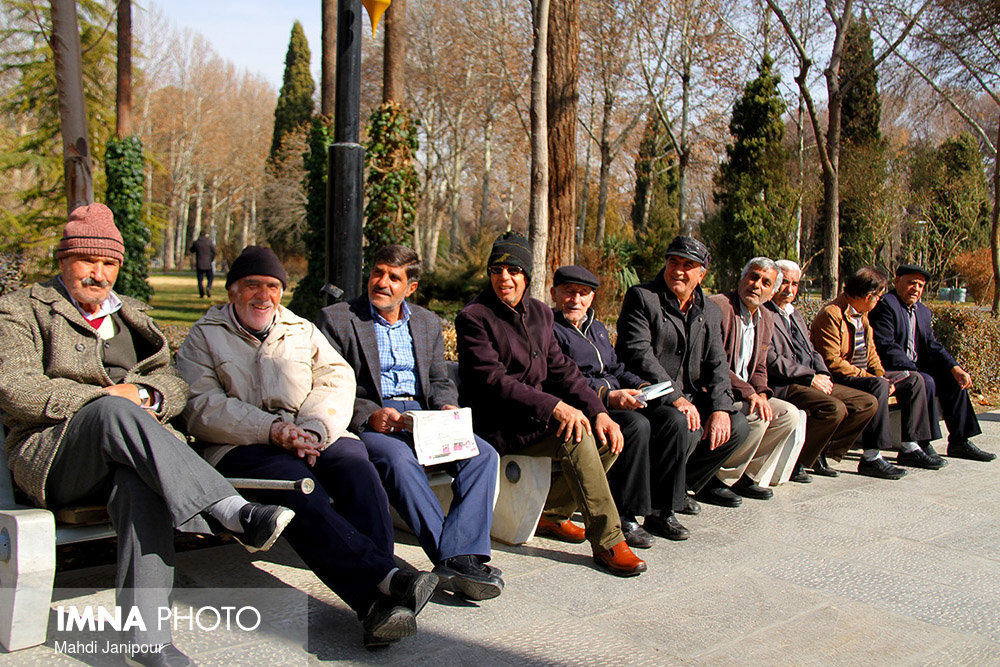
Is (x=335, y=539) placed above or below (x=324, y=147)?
below

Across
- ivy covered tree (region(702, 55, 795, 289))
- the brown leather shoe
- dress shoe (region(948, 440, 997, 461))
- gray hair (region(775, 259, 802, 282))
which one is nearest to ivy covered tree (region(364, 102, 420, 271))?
gray hair (region(775, 259, 802, 282))

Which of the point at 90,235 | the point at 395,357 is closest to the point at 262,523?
the point at 90,235

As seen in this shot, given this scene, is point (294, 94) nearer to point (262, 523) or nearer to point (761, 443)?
point (761, 443)

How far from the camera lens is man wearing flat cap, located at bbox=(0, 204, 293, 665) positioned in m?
2.93

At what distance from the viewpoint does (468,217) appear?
81.8m

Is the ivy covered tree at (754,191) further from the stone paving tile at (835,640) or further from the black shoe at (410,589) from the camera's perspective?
the black shoe at (410,589)

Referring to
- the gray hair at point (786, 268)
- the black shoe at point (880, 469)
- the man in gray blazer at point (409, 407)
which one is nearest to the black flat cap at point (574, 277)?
the man in gray blazer at point (409, 407)

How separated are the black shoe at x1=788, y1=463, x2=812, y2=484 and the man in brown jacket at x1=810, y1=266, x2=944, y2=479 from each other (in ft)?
2.07

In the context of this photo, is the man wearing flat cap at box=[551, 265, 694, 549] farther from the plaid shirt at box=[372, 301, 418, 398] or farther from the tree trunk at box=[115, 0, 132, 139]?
the tree trunk at box=[115, 0, 132, 139]

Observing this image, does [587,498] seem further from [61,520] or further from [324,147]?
[324,147]

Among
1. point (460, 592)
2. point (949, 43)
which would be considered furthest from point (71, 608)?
point (949, 43)

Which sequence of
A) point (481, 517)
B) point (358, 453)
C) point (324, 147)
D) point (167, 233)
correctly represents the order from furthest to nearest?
1. point (167, 233)
2. point (324, 147)
3. point (481, 517)
4. point (358, 453)

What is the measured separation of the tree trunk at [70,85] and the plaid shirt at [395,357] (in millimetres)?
3924

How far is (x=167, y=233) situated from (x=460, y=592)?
59439mm
